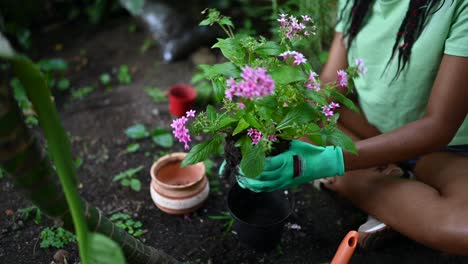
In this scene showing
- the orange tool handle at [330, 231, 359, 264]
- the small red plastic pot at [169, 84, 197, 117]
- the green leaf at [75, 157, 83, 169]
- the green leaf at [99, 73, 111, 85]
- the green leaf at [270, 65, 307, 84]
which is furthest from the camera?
the green leaf at [99, 73, 111, 85]

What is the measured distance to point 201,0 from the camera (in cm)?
318

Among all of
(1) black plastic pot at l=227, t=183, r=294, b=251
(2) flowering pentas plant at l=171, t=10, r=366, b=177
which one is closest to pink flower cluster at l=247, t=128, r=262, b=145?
(2) flowering pentas plant at l=171, t=10, r=366, b=177

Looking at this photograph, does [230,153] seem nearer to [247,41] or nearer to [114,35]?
[247,41]

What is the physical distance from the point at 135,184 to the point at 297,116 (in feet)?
3.30

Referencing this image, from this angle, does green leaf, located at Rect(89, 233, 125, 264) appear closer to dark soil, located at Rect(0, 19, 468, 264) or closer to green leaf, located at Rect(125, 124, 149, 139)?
dark soil, located at Rect(0, 19, 468, 264)

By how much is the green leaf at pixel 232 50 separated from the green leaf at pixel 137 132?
1.15m

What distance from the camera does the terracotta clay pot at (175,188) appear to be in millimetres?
1766

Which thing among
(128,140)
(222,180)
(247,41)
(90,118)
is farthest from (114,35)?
(247,41)

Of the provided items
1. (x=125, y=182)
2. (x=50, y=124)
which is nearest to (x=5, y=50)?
(x=50, y=124)

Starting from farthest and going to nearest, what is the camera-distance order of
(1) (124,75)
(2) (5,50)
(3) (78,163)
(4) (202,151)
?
1. (1) (124,75)
2. (3) (78,163)
3. (4) (202,151)
4. (2) (5,50)

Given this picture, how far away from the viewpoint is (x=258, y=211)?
67.7 inches

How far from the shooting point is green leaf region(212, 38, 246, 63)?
1.24 m

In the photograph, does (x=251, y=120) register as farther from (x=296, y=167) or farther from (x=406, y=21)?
(x=406, y=21)

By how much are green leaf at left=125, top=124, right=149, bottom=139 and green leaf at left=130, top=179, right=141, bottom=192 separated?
35cm
